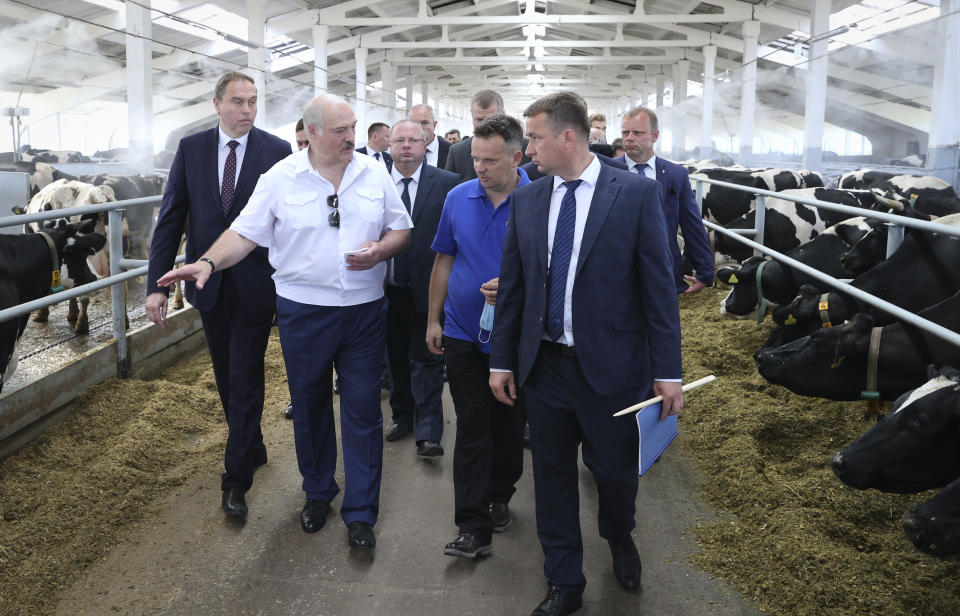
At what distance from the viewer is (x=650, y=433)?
2.85m

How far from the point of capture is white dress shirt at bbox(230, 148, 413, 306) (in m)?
3.55

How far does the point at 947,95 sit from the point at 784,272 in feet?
22.9

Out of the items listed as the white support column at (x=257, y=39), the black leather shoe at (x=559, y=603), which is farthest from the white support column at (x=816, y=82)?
the black leather shoe at (x=559, y=603)

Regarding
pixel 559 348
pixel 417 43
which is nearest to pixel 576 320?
pixel 559 348

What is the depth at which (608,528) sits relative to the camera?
3.28 m

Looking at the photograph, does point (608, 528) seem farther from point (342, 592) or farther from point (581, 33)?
point (581, 33)

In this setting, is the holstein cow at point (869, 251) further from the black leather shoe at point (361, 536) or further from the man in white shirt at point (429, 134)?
the black leather shoe at point (361, 536)

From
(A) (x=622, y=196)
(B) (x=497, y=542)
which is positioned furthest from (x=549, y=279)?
(B) (x=497, y=542)

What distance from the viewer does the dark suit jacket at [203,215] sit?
391 centimetres

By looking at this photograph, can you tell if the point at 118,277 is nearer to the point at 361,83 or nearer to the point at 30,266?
the point at 30,266

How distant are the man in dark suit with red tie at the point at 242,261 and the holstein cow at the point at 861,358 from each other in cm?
259

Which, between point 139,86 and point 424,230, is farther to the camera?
point 139,86

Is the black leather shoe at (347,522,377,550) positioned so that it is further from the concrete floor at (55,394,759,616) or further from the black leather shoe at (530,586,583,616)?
the black leather shoe at (530,586,583,616)

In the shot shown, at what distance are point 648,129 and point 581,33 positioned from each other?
27324 millimetres
